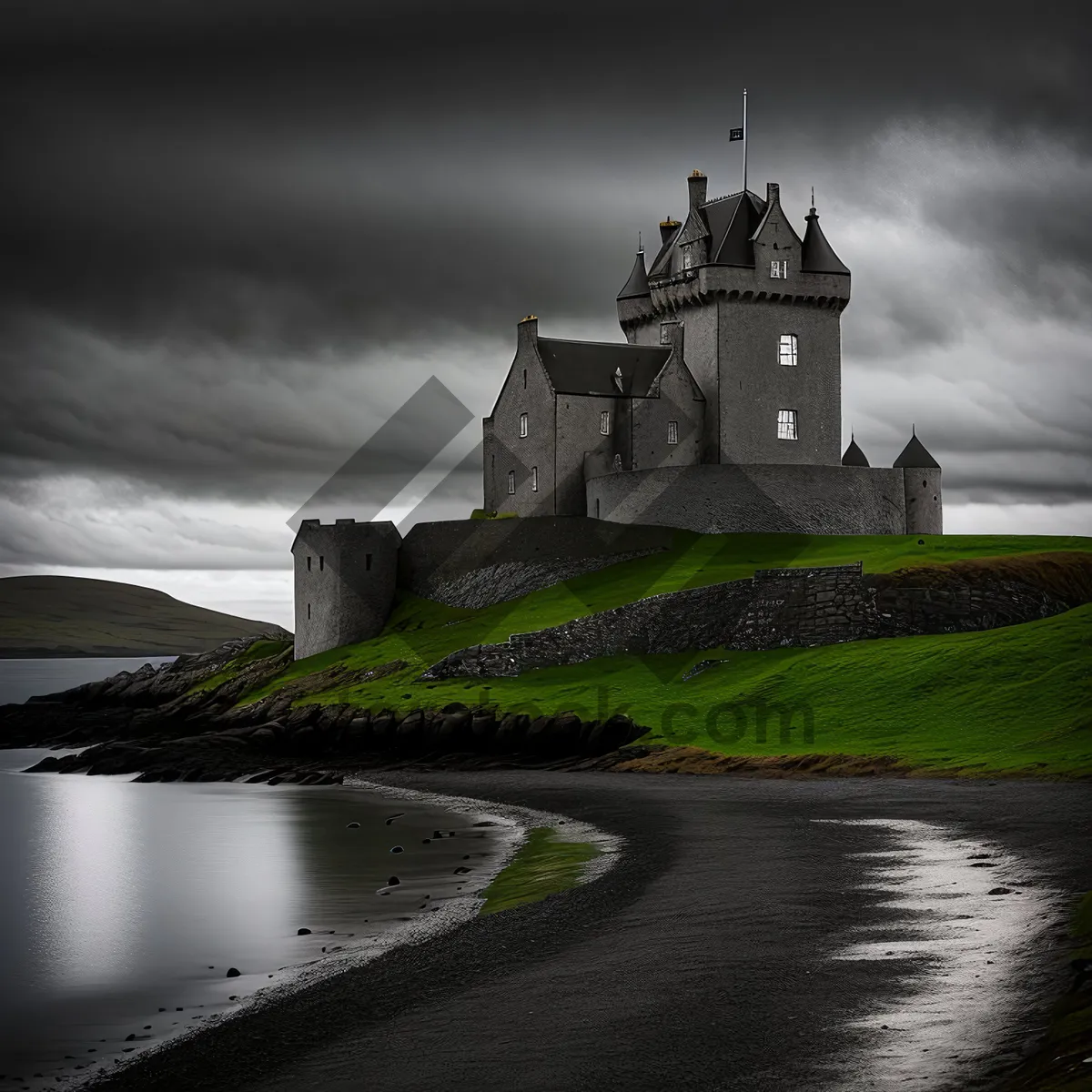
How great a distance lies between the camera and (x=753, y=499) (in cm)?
5562

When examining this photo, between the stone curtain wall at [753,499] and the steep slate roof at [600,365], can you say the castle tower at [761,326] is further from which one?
the stone curtain wall at [753,499]

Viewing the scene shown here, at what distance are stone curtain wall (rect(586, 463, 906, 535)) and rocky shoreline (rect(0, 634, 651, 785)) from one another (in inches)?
564

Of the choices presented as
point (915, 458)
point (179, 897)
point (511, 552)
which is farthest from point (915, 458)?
point (179, 897)

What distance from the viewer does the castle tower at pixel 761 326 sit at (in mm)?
62156

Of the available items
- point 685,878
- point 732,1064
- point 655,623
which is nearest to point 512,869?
point 685,878

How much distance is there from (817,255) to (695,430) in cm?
1095

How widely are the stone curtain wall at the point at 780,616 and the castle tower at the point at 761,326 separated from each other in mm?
20541

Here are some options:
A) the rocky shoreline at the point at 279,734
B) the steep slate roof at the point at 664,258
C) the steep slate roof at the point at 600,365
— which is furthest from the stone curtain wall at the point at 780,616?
the steep slate roof at the point at 664,258

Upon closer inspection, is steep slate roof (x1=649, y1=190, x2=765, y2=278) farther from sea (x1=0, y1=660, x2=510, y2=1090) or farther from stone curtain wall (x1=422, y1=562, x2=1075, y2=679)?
sea (x1=0, y1=660, x2=510, y2=1090)

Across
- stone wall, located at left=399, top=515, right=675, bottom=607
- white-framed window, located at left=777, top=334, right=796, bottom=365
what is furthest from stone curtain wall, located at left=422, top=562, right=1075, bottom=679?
white-framed window, located at left=777, top=334, right=796, bottom=365

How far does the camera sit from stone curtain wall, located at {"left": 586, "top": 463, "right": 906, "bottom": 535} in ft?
182

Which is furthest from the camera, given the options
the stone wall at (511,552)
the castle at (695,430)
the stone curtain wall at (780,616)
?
the castle at (695,430)

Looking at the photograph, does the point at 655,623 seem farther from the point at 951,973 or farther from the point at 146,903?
the point at 951,973

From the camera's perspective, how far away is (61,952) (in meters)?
16.0
